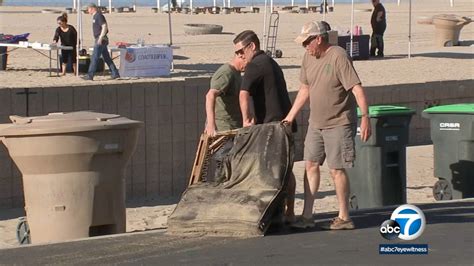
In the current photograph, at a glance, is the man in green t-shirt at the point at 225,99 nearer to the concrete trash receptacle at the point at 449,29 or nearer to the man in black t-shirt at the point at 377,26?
the man in black t-shirt at the point at 377,26

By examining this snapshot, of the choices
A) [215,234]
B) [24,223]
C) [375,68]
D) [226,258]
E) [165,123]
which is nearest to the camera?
[226,258]

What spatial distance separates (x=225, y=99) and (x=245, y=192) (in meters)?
1.00

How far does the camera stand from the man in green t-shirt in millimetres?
9156

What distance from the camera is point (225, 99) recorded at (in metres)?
9.42

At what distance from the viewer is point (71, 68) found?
81.0ft

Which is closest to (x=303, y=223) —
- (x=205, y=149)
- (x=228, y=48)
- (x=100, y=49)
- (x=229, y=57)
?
(x=205, y=149)

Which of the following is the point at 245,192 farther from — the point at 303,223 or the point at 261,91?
the point at 261,91

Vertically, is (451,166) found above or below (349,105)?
below

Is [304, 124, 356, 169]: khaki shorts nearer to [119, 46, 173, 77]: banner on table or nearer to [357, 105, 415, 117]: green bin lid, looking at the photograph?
[357, 105, 415, 117]: green bin lid

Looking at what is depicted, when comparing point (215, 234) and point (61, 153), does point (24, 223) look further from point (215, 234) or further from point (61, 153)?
point (215, 234)

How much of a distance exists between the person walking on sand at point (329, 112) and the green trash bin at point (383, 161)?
8.28 feet

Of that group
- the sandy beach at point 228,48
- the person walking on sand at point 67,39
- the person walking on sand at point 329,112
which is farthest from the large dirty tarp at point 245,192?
the person walking on sand at point 67,39

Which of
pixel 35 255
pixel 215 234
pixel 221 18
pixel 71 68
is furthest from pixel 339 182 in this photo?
pixel 221 18

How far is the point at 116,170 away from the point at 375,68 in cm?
1928
